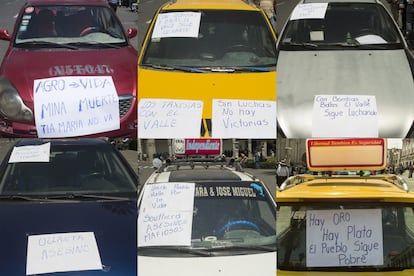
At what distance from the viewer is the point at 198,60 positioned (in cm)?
380

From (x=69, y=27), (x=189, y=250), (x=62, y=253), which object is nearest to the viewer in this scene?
(x=62, y=253)

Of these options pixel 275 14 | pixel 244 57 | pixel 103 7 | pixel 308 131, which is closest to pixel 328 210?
pixel 308 131

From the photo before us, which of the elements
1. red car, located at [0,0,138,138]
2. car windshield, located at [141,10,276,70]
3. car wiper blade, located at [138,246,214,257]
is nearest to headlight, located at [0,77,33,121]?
red car, located at [0,0,138,138]

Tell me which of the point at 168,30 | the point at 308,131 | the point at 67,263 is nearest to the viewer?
the point at 67,263

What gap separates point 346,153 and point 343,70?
417mm

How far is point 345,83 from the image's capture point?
370 cm

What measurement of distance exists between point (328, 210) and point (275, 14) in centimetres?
113

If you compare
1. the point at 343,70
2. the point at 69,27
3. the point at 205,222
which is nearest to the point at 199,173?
the point at 205,222

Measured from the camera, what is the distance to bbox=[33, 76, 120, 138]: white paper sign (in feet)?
11.5

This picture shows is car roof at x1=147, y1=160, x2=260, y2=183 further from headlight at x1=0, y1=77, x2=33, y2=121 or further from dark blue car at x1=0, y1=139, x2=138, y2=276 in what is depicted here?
headlight at x1=0, y1=77, x2=33, y2=121

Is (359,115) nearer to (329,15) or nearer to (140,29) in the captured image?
(329,15)

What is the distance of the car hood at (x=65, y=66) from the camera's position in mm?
3549

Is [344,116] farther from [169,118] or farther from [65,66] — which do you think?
[65,66]

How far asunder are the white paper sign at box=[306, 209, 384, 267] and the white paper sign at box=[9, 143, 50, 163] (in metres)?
1.22
